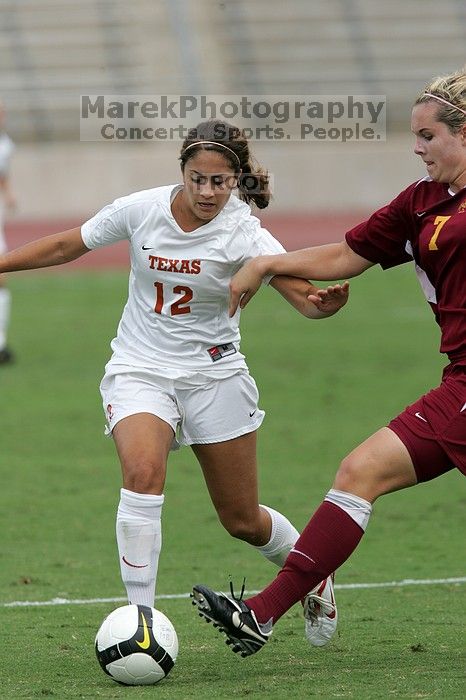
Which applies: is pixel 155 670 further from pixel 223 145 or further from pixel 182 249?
pixel 223 145

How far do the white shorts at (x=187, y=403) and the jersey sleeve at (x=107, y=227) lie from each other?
55cm

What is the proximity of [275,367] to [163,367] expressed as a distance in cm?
767

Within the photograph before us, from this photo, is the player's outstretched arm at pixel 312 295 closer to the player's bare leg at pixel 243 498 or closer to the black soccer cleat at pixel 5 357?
the player's bare leg at pixel 243 498

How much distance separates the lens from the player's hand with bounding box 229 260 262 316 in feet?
16.9

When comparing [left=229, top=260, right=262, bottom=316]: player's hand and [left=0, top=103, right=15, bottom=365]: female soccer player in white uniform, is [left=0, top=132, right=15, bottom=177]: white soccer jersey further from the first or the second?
[left=229, top=260, right=262, bottom=316]: player's hand

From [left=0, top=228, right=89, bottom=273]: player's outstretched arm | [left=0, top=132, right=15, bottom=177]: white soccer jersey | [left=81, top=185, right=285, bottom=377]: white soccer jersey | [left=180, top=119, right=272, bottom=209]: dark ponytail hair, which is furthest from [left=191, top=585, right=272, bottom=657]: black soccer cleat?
[left=0, top=132, right=15, bottom=177]: white soccer jersey

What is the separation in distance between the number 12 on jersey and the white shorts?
0.26 metres

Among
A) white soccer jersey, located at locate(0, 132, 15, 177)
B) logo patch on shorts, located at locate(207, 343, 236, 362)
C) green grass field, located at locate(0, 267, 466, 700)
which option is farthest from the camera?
white soccer jersey, located at locate(0, 132, 15, 177)

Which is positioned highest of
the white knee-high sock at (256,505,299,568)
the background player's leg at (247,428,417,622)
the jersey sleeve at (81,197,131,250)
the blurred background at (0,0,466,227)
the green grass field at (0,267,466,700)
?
the blurred background at (0,0,466,227)

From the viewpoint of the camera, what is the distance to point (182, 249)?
17.4 ft

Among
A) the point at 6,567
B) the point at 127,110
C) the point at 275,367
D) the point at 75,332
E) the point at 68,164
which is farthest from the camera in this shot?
the point at 127,110

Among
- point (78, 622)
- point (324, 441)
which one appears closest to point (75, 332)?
point (324, 441)

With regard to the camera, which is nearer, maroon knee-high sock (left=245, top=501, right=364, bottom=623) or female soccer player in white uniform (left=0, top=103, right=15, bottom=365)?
maroon knee-high sock (left=245, top=501, right=364, bottom=623)

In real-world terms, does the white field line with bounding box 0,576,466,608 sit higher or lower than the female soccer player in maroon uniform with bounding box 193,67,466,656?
lower
